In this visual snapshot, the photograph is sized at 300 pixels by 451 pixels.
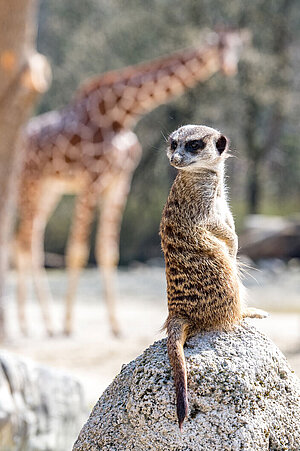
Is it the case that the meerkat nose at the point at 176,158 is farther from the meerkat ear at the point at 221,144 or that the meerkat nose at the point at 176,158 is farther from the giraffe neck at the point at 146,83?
the giraffe neck at the point at 146,83

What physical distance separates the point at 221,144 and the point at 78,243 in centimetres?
663

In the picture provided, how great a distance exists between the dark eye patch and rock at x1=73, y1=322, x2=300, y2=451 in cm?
59

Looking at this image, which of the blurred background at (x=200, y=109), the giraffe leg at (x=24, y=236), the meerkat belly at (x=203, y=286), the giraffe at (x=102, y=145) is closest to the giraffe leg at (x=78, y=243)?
the giraffe at (x=102, y=145)

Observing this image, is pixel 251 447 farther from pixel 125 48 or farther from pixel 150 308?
pixel 125 48

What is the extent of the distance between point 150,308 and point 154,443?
9.14m

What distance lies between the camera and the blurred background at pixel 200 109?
1678cm

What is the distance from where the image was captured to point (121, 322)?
31.9 feet

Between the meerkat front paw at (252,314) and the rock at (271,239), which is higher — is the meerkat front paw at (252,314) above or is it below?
above

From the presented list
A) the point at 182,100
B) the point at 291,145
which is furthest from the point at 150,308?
the point at 291,145

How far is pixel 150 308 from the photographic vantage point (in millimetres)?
11180

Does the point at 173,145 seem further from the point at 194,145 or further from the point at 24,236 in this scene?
the point at 24,236

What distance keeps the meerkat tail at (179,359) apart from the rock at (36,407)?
1509 millimetres

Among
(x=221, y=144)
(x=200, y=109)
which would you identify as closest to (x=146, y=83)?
(x=221, y=144)

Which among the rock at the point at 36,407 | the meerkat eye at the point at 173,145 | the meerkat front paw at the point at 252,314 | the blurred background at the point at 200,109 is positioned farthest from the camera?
the blurred background at the point at 200,109
